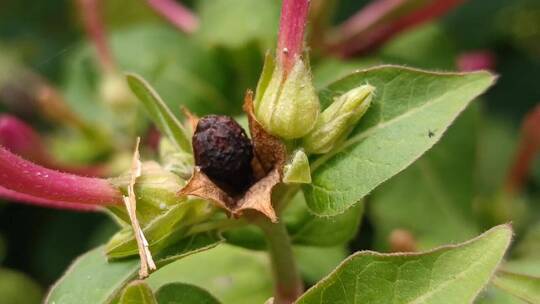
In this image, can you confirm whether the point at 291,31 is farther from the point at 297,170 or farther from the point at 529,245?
the point at 529,245

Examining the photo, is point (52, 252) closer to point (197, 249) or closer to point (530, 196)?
point (530, 196)

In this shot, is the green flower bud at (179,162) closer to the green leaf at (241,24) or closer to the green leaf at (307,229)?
the green leaf at (307,229)

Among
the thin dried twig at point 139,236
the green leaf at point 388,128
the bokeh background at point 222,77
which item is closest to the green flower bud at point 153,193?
the thin dried twig at point 139,236

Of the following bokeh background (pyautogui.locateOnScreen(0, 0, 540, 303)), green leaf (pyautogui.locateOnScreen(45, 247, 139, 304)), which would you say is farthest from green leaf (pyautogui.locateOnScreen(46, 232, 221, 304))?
bokeh background (pyautogui.locateOnScreen(0, 0, 540, 303))

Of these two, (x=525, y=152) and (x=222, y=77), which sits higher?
(x=222, y=77)

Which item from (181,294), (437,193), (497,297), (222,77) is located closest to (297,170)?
(181,294)

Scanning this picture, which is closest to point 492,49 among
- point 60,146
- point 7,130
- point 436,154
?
point 436,154

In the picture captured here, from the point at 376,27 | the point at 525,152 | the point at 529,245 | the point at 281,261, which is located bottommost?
the point at 529,245
